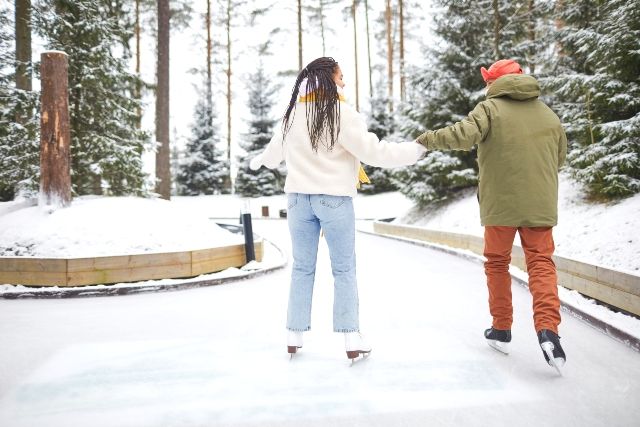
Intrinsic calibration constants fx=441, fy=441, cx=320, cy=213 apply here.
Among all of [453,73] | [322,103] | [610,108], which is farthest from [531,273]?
[453,73]

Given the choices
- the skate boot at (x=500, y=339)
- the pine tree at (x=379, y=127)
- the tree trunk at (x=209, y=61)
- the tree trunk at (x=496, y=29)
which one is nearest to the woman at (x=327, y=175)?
the skate boot at (x=500, y=339)

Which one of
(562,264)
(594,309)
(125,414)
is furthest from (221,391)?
(562,264)

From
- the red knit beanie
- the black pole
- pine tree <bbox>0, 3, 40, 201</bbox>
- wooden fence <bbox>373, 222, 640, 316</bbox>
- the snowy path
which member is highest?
pine tree <bbox>0, 3, 40, 201</bbox>

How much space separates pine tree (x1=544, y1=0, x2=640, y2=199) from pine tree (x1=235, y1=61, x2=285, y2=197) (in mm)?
21721

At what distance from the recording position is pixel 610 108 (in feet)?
25.5

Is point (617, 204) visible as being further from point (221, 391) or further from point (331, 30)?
point (331, 30)

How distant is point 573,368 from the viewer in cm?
272

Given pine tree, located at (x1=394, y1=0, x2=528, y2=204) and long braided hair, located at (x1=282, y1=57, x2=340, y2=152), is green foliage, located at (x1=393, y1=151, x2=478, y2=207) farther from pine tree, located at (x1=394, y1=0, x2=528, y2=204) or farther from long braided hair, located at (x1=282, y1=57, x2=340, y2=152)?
long braided hair, located at (x1=282, y1=57, x2=340, y2=152)

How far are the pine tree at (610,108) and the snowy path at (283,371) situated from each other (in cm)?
409

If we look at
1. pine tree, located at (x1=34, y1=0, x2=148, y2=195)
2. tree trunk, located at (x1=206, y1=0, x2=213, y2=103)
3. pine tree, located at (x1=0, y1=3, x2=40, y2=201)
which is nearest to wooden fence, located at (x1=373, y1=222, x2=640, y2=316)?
pine tree, located at (x1=34, y1=0, x2=148, y2=195)

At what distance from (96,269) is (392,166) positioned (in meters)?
4.14

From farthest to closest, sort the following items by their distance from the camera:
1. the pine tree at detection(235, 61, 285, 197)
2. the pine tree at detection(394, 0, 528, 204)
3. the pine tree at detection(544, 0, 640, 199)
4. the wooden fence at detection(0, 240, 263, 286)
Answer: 1. the pine tree at detection(235, 61, 285, 197)
2. the pine tree at detection(394, 0, 528, 204)
3. the pine tree at detection(544, 0, 640, 199)
4. the wooden fence at detection(0, 240, 263, 286)

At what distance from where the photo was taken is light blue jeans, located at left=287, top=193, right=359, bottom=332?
9.20 ft

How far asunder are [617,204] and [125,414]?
7.60m
